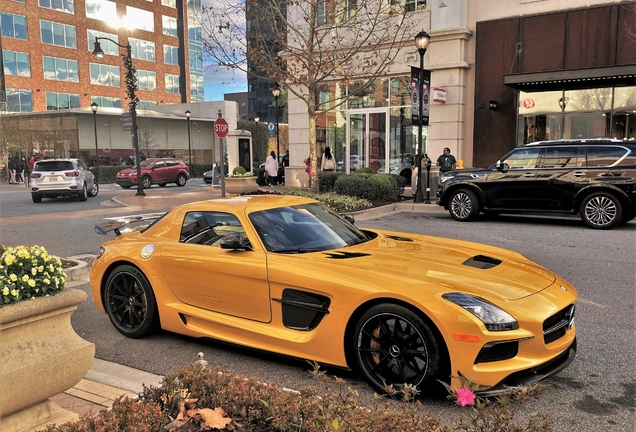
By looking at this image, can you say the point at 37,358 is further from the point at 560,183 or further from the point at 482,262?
the point at 560,183

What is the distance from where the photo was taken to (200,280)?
15.0ft

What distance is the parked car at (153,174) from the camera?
1174 inches

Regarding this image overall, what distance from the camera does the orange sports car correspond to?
339cm

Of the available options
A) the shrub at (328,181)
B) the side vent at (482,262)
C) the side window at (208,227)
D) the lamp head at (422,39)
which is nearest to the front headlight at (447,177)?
the lamp head at (422,39)

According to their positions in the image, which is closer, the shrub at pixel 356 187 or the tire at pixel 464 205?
the tire at pixel 464 205

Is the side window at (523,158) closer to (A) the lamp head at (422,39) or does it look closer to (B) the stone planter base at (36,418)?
(A) the lamp head at (422,39)

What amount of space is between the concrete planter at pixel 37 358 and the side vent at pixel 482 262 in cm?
292

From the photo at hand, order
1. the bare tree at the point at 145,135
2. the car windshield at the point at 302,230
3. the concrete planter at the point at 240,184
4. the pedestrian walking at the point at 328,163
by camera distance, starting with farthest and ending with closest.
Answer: the bare tree at the point at 145,135
the pedestrian walking at the point at 328,163
the concrete planter at the point at 240,184
the car windshield at the point at 302,230

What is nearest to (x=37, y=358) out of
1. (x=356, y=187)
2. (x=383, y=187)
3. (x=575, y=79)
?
(x=356, y=187)

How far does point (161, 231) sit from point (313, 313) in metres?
2.14

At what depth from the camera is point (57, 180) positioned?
20.9m

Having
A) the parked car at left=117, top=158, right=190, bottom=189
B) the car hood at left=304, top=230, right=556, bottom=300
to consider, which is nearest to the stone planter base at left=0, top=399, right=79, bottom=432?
the car hood at left=304, top=230, right=556, bottom=300

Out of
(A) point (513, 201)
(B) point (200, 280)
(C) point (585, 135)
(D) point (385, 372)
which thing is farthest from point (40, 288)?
(C) point (585, 135)

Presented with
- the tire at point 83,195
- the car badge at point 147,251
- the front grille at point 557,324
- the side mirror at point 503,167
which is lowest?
the tire at point 83,195
